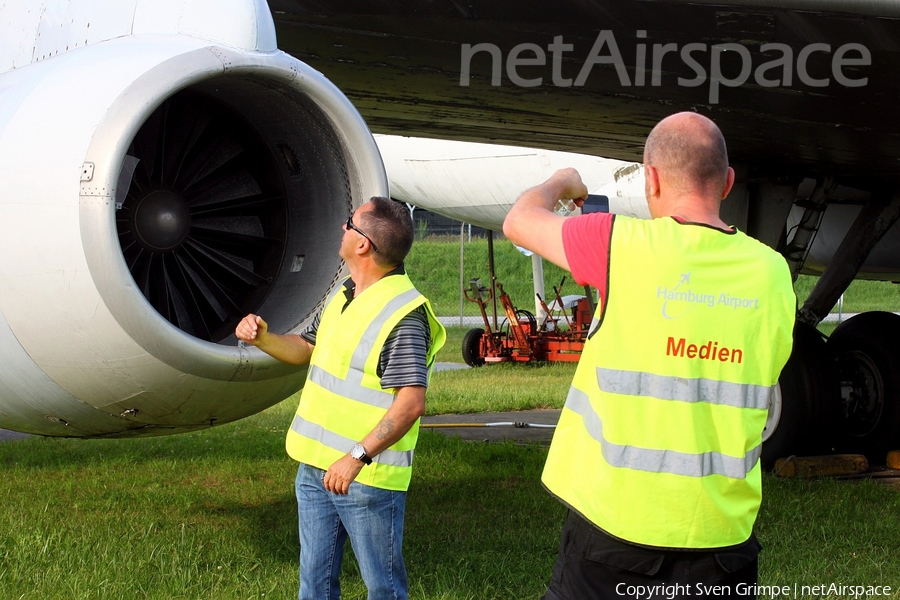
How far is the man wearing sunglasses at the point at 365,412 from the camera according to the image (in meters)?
3.16

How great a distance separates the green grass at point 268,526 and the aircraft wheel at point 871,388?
1015 mm

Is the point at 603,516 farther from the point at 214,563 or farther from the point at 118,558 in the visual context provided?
the point at 118,558

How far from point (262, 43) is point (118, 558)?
2.49m

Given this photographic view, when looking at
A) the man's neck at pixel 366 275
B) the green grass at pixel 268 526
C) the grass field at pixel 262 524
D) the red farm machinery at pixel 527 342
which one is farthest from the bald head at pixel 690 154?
the red farm machinery at pixel 527 342

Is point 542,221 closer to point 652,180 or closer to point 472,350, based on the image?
point 652,180

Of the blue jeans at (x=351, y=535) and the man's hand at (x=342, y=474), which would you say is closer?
the man's hand at (x=342, y=474)

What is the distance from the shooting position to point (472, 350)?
17641mm

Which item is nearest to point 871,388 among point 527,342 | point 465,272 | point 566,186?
point 566,186

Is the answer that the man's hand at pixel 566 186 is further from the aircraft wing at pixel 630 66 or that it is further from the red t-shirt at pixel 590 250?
the aircraft wing at pixel 630 66

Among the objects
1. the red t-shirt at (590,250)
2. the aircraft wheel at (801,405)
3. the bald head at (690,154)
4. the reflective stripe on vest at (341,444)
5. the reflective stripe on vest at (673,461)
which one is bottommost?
the aircraft wheel at (801,405)

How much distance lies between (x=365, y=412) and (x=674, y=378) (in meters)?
1.18

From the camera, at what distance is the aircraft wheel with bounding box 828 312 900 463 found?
7539mm

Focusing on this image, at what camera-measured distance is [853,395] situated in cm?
771

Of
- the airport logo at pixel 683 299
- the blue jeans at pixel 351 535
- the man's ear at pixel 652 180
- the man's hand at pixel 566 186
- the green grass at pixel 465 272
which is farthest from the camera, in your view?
the green grass at pixel 465 272
